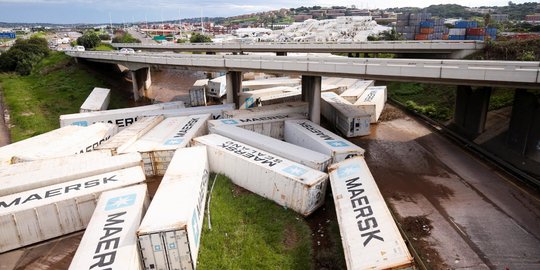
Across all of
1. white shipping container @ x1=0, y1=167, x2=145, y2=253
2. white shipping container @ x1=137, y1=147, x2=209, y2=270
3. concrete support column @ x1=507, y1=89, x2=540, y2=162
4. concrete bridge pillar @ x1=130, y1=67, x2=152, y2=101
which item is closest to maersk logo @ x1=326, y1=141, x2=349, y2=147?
white shipping container @ x1=137, y1=147, x2=209, y2=270

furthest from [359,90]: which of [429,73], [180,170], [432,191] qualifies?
[180,170]

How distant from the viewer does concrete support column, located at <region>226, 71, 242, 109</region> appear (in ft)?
149

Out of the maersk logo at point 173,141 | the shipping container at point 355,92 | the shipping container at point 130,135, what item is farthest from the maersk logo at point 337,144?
the shipping container at point 355,92

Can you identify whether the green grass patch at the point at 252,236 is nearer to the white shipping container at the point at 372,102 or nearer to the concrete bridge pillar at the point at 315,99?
the concrete bridge pillar at the point at 315,99

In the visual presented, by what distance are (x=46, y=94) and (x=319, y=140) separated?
50.5 metres

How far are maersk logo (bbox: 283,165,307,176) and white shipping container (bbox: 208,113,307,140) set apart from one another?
11.4m

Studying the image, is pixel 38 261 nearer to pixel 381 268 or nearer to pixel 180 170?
pixel 180 170

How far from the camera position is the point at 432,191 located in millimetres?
24859

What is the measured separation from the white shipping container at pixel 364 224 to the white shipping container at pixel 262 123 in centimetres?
1252

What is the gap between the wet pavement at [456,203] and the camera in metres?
18.0

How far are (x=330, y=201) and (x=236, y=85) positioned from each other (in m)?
27.8

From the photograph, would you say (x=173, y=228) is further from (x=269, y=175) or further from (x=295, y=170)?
(x=295, y=170)

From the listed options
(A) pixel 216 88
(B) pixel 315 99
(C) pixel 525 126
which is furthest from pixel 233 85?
(C) pixel 525 126

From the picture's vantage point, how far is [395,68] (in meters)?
29.0
